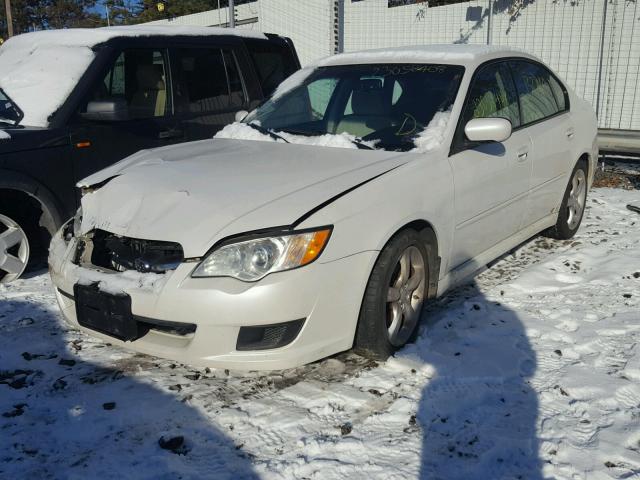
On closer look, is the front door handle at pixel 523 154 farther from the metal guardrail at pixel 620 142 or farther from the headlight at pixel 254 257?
the metal guardrail at pixel 620 142

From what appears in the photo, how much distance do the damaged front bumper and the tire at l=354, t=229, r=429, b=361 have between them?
0.10 metres

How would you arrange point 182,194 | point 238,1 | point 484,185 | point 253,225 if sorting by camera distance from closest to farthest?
point 253,225 → point 182,194 → point 484,185 → point 238,1

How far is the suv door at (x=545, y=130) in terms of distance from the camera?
4699 millimetres

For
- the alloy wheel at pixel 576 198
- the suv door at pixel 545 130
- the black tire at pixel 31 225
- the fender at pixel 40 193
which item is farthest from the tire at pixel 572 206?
the black tire at pixel 31 225

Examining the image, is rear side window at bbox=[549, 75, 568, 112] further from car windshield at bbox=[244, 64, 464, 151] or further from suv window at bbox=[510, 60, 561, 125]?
car windshield at bbox=[244, 64, 464, 151]

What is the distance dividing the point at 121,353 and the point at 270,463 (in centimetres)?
136

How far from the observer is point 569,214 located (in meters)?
5.65

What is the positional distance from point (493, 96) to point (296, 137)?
4.51ft

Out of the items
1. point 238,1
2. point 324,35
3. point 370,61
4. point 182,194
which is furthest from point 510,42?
point 238,1

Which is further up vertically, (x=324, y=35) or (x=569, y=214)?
(x=324, y=35)

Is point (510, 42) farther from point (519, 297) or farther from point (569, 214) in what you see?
point (519, 297)

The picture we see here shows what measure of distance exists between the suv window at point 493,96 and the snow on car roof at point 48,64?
2.72 metres

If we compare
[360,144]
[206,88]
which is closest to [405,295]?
[360,144]

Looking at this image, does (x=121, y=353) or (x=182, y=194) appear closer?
(x=182, y=194)
